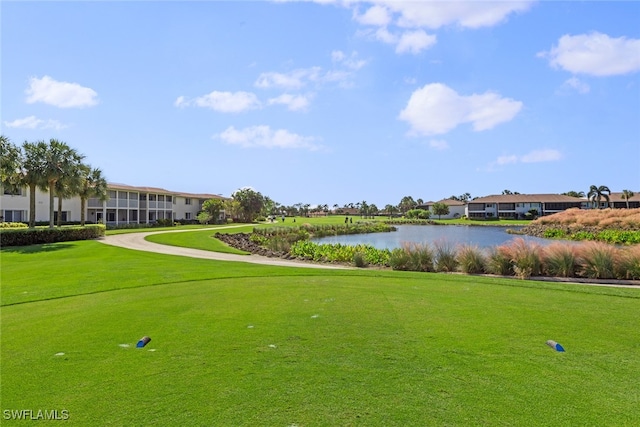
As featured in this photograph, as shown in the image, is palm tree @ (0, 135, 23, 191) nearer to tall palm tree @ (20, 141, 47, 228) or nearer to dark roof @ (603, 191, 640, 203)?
tall palm tree @ (20, 141, 47, 228)

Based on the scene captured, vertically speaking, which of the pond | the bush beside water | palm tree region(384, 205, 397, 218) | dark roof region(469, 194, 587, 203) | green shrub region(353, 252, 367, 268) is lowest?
the pond

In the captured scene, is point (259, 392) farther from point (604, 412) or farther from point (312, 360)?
point (604, 412)

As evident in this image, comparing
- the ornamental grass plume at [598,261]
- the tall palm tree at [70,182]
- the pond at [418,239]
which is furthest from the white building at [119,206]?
the ornamental grass plume at [598,261]

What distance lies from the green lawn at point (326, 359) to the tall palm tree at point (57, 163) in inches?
1006

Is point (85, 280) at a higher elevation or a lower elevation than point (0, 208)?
lower

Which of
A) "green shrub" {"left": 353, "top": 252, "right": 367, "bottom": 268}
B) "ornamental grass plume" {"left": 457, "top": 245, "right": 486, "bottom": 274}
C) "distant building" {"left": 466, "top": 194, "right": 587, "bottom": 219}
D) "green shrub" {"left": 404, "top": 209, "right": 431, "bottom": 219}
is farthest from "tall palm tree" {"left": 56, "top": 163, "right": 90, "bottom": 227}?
"distant building" {"left": 466, "top": 194, "right": 587, "bottom": 219}

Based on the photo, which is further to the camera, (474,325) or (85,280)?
(85,280)

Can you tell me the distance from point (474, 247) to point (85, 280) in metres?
13.9

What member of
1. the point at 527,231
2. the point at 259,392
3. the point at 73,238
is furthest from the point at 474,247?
the point at 527,231

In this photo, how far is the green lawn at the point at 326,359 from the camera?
3.43 metres

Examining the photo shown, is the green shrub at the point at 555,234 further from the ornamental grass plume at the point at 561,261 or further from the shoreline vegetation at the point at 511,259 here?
the ornamental grass plume at the point at 561,261

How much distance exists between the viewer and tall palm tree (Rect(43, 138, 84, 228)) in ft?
99.0

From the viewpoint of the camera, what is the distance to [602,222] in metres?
48.9

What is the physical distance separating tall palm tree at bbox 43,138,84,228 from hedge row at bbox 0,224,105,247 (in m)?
2.22
